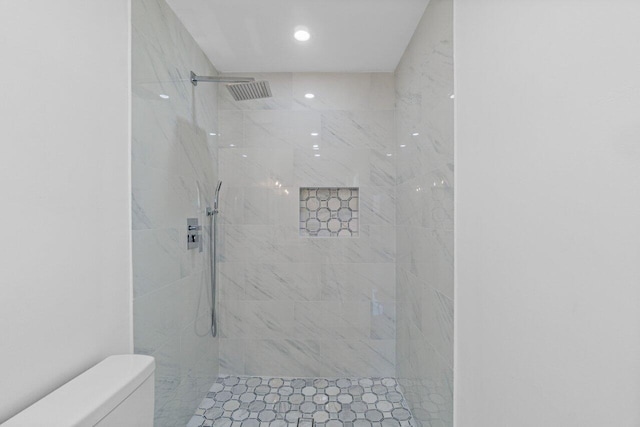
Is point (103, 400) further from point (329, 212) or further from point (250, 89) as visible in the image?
point (329, 212)

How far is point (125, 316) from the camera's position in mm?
1333

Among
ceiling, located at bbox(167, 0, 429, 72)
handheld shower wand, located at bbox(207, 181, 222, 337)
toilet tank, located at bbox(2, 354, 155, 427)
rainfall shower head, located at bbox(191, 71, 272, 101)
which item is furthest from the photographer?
handheld shower wand, located at bbox(207, 181, 222, 337)

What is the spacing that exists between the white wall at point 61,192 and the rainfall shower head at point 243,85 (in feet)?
2.13

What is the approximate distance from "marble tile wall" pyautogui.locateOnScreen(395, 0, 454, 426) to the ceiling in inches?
6.1

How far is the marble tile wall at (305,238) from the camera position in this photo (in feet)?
8.30

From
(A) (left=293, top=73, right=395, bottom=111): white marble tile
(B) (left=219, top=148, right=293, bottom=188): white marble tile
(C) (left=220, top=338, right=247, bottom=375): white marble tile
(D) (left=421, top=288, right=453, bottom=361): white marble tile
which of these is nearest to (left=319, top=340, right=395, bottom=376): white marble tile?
(C) (left=220, top=338, right=247, bottom=375): white marble tile

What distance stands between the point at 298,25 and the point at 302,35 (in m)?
0.10

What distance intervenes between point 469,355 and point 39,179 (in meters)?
1.52

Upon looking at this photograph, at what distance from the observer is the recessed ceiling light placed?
1988 mm

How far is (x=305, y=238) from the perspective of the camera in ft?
8.36

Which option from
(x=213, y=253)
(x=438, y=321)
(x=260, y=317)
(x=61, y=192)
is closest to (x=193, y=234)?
(x=213, y=253)

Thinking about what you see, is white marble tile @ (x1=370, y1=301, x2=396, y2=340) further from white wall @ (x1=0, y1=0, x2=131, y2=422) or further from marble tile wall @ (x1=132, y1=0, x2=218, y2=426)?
white wall @ (x1=0, y1=0, x2=131, y2=422)

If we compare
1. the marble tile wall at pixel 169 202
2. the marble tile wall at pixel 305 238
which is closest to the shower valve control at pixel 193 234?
the marble tile wall at pixel 169 202

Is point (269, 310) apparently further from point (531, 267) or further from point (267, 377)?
point (531, 267)
